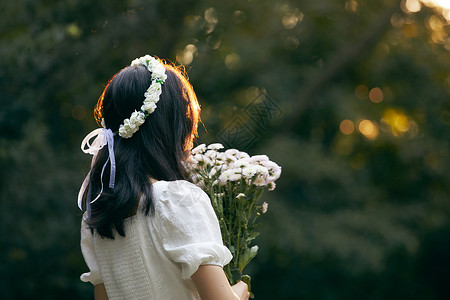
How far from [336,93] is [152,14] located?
298cm

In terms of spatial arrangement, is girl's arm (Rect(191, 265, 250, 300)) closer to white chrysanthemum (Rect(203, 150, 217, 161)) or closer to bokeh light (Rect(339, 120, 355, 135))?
white chrysanthemum (Rect(203, 150, 217, 161))

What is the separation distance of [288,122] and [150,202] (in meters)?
6.54

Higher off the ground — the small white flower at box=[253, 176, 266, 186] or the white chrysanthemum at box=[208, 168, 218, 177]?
the white chrysanthemum at box=[208, 168, 218, 177]

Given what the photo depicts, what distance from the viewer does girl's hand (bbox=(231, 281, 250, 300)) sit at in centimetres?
145

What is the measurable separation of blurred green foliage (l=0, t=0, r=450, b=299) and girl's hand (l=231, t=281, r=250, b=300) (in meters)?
4.19

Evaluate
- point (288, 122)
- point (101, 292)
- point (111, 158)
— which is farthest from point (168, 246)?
point (288, 122)

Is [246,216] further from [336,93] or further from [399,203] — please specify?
→ [399,203]

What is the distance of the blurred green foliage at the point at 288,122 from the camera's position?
5637mm

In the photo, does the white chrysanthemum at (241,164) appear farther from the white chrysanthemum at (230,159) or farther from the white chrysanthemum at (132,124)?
the white chrysanthemum at (132,124)

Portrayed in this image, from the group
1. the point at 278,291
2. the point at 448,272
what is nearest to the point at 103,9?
the point at 278,291

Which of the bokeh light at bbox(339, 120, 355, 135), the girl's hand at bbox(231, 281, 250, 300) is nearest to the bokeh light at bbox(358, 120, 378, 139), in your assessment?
the bokeh light at bbox(339, 120, 355, 135)

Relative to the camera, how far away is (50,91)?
587cm

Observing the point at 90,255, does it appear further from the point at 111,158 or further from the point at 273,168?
the point at 273,168

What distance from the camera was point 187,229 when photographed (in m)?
1.30
